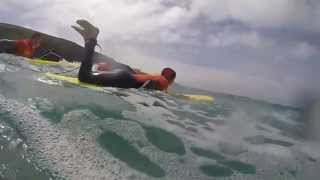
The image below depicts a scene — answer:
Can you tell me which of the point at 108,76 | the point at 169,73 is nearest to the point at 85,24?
the point at 108,76

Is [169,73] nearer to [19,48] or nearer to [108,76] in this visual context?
[108,76]

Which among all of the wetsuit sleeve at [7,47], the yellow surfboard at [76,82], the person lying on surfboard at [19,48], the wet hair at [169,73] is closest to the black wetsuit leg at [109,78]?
the yellow surfboard at [76,82]

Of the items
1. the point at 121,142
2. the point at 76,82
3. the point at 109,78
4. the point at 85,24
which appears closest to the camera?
the point at 121,142

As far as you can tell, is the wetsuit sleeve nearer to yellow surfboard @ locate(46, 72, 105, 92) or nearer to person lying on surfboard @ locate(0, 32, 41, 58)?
person lying on surfboard @ locate(0, 32, 41, 58)

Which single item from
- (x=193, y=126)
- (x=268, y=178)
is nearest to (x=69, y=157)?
(x=268, y=178)

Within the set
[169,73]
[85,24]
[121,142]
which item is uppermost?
[85,24]

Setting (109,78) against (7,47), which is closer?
(109,78)

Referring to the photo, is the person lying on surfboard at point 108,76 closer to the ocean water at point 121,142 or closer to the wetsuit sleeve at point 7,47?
the ocean water at point 121,142
